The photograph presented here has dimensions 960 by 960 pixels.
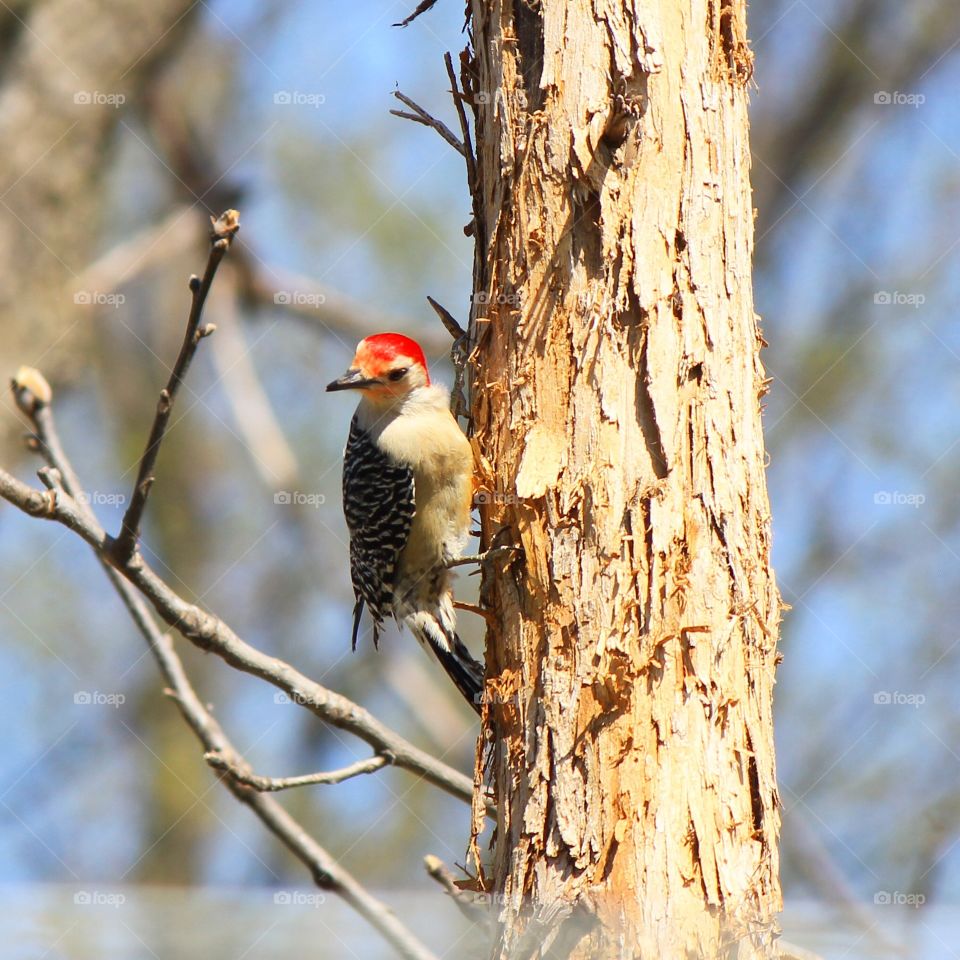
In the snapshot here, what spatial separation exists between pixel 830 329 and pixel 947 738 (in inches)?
153

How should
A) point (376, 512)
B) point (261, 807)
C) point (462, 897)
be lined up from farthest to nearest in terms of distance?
point (376, 512)
point (261, 807)
point (462, 897)

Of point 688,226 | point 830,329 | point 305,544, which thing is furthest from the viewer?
point 830,329

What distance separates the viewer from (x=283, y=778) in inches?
138

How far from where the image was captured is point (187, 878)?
496 inches

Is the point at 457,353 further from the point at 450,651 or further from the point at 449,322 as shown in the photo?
the point at 450,651

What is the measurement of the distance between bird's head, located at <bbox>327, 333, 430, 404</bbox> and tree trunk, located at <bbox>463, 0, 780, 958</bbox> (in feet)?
4.56

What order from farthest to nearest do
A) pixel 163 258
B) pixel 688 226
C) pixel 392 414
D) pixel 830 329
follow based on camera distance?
pixel 830 329 < pixel 163 258 < pixel 392 414 < pixel 688 226

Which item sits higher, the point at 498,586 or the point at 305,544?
the point at 305,544

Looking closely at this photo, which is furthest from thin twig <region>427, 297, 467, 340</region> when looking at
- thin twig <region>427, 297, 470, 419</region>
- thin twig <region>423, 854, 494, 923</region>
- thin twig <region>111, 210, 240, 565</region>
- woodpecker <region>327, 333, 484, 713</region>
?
thin twig <region>423, 854, 494, 923</region>

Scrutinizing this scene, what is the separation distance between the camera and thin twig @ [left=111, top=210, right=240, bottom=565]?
266cm

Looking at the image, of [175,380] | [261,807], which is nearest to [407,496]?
[261,807]

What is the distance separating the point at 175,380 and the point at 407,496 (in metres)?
1.92

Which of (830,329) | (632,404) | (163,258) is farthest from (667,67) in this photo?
(830,329)

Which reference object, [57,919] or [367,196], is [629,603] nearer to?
[57,919]
